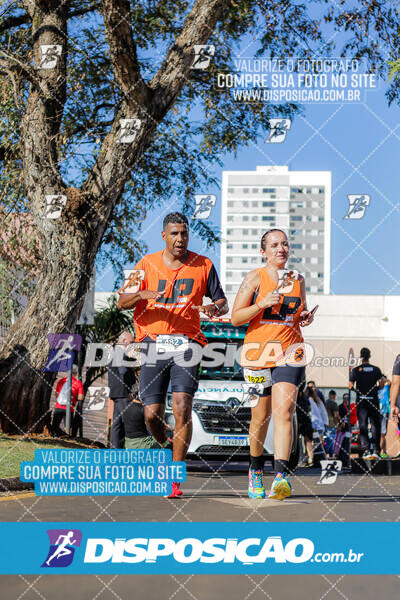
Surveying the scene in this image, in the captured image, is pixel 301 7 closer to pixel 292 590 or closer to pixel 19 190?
pixel 19 190

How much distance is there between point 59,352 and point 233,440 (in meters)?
2.69

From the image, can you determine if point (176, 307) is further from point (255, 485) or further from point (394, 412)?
point (394, 412)

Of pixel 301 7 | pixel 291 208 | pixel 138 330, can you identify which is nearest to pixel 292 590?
pixel 138 330

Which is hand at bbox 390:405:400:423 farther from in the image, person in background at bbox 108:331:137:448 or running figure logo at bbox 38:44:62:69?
running figure logo at bbox 38:44:62:69

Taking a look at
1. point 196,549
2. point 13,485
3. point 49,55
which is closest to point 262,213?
point 49,55

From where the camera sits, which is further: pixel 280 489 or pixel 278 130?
pixel 278 130

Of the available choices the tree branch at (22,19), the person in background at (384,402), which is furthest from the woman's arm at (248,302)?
the tree branch at (22,19)

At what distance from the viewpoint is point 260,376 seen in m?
5.70

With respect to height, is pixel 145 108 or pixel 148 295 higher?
pixel 145 108

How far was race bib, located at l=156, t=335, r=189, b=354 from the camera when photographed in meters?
5.87

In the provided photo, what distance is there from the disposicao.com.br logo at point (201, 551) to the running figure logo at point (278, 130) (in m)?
7.10

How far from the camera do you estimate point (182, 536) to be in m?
3.31

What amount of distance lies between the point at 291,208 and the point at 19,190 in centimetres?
506

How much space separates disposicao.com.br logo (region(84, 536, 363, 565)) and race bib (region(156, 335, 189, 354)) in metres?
2.63
